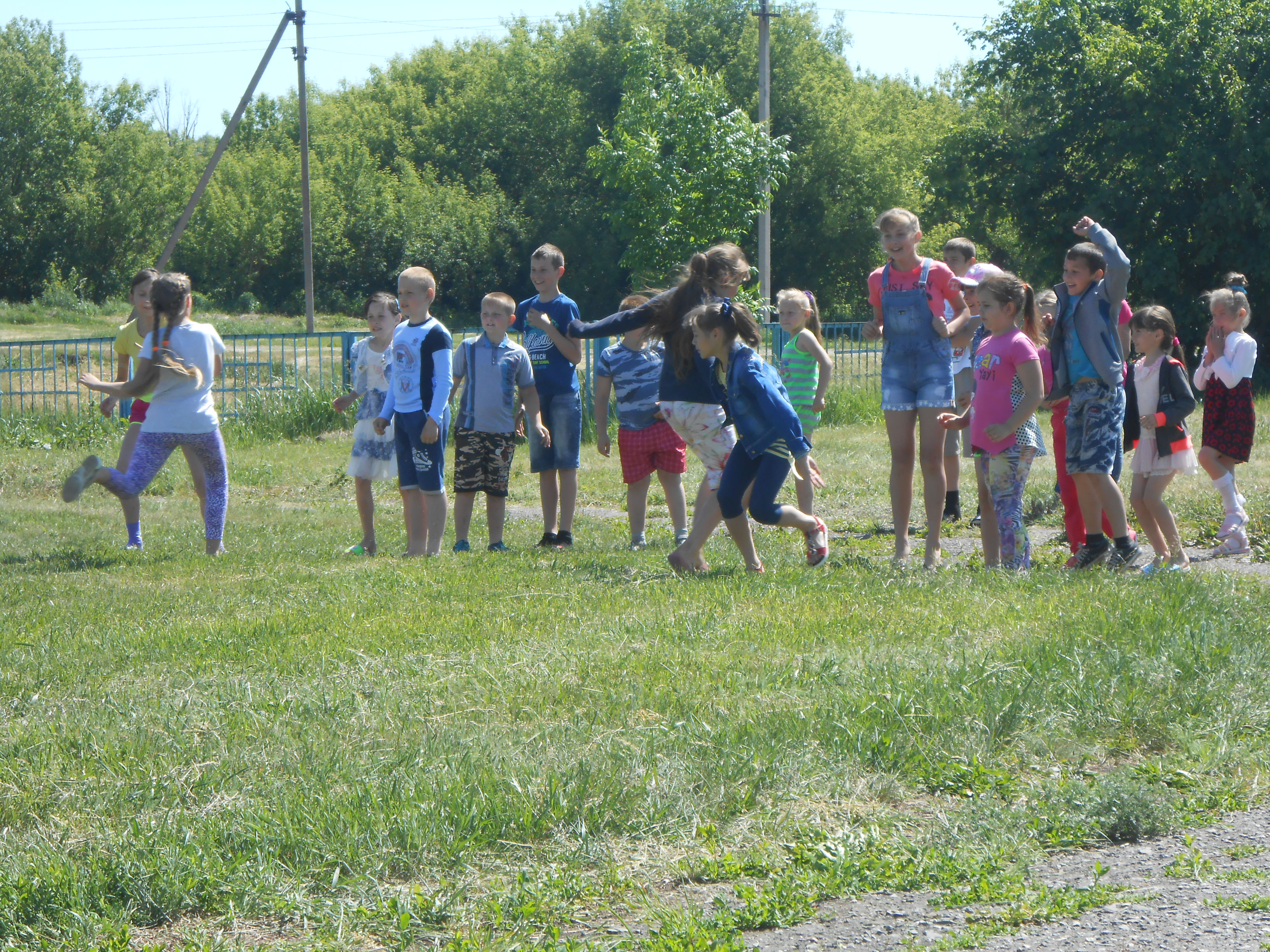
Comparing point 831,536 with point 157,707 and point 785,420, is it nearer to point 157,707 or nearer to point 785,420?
point 785,420

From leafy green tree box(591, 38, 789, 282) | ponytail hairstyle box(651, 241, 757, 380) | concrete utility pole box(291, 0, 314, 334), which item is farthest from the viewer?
concrete utility pole box(291, 0, 314, 334)

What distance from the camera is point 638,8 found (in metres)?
62.4

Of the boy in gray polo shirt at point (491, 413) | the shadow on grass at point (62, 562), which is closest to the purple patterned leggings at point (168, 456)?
the shadow on grass at point (62, 562)

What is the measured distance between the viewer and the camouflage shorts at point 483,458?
29.0 ft

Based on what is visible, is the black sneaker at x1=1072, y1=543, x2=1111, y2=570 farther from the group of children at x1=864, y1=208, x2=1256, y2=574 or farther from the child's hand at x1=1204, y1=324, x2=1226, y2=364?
the child's hand at x1=1204, y1=324, x2=1226, y2=364

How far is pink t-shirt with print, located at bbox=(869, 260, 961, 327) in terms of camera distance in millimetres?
7418

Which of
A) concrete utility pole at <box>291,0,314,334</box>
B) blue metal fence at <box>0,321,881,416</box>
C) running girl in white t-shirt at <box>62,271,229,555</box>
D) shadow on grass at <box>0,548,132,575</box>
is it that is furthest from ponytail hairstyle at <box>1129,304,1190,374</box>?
concrete utility pole at <box>291,0,314,334</box>

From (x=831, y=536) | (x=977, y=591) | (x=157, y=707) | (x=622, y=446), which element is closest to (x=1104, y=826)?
(x=977, y=591)

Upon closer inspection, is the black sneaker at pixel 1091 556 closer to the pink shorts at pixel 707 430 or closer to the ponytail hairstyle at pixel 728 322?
the pink shorts at pixel 707 430

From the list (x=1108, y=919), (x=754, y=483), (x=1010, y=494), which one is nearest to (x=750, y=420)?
(x=754, y=483)

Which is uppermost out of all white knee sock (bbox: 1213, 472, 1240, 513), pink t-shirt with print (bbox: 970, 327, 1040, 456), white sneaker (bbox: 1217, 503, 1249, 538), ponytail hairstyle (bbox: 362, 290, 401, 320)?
ponytail hairstyle (bbox: 362, 290, 401, 320)

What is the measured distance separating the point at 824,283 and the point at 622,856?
58.4 metres

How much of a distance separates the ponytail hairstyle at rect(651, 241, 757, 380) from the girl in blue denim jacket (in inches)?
8.8

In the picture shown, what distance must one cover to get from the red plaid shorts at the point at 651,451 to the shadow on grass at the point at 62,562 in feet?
10.9
